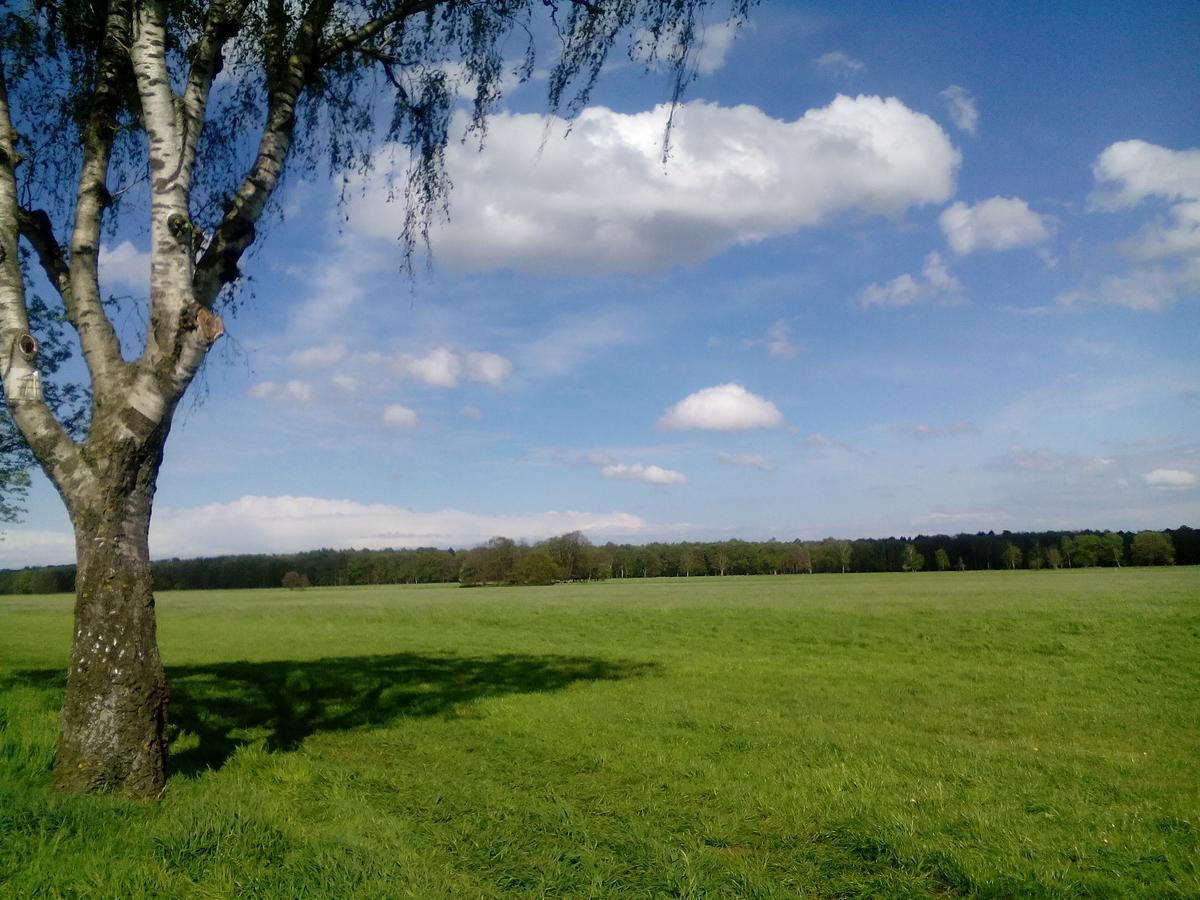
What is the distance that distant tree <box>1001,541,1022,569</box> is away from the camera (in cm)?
11581

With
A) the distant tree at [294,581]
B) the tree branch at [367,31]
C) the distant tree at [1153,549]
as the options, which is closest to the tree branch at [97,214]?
the tree branch at [367,31]

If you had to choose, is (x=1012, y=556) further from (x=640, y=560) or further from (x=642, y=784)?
(x=642, y=784)

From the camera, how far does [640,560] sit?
13662 cm

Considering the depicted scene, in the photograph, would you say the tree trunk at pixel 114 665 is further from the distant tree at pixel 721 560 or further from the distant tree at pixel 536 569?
the distant tree at pixel 721 560

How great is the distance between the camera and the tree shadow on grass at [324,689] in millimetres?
11086

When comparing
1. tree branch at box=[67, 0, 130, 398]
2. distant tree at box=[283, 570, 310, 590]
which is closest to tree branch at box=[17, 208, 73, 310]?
tree branch at box=[67, 0, 130, 398]

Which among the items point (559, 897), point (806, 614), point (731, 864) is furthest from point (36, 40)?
point (806, 614)

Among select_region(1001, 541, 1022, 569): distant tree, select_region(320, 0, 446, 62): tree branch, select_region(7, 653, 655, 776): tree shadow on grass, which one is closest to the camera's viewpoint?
select_region(320, 0, 446, 62): tree branch

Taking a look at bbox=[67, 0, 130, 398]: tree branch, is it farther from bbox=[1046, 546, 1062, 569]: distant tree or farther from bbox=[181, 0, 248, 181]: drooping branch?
bbox=[1046, 546, 1062, 569]: distant tree

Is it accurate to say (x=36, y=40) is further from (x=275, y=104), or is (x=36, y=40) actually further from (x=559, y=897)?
(x=559, y=897)

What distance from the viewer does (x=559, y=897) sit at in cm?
548

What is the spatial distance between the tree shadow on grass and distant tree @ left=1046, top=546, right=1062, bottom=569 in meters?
110

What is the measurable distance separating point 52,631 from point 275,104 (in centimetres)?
3905

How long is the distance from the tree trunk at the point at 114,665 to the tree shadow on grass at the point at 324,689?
1.42 metres
